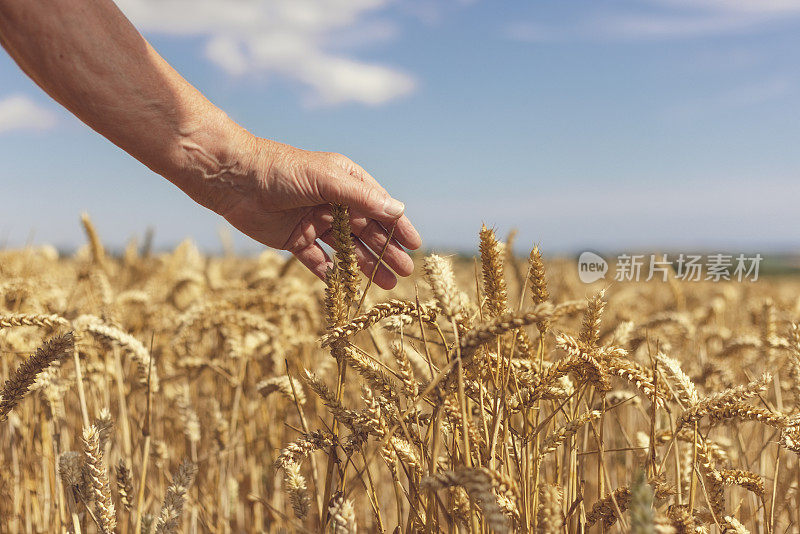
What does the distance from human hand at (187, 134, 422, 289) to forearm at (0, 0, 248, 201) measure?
6 cm

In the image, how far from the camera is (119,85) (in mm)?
1505

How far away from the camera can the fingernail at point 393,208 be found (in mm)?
1533

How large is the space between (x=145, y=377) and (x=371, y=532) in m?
1.09

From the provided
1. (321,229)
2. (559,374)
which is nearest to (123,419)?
(321,229)

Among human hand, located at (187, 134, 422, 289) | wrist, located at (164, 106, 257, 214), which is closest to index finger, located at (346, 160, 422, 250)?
human hand, located at (187, 134, 422, 289)

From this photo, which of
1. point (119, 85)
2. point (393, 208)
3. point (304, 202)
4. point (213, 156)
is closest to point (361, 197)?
point (393, 208)

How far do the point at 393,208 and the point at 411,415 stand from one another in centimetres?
55

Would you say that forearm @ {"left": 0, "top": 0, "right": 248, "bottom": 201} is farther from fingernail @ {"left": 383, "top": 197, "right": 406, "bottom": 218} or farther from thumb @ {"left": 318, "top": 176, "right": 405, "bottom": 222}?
fingernail @ {"left": 383, "top": 197, "right": 406, "bottom": 218}

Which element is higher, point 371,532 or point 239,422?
point 239,422

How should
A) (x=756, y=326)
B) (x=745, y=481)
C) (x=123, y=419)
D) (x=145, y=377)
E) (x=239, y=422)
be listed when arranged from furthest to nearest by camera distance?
1. (x=756, y=326)
2. (x=239, y=422)
3. (x=123, y=419)
4. (x=145, y=377)
5. (x=745, y=481)

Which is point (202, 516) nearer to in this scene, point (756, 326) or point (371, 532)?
point (371, 532)

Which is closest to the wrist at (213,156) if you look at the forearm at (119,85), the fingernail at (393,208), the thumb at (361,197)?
the forearm at (119,85)

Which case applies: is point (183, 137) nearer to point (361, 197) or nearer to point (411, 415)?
point (361, 197)

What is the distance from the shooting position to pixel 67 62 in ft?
4.72
